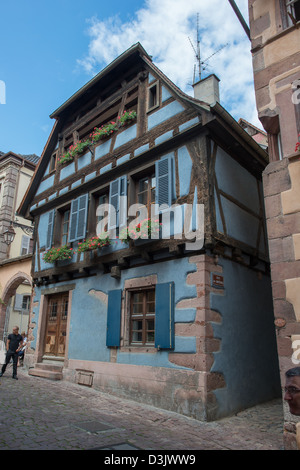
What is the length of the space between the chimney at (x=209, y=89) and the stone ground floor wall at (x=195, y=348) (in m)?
3.56

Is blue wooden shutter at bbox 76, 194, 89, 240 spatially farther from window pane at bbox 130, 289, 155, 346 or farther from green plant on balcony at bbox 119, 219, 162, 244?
window pane at bbox 130, 289, 155, 346

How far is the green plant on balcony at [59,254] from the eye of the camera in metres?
9.19

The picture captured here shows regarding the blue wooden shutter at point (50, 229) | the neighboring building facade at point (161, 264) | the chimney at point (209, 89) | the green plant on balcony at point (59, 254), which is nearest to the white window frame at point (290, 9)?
the neighboring building facade at point (161, 264)

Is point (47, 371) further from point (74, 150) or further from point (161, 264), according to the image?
point (74, 150)

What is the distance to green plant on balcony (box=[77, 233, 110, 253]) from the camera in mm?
8055

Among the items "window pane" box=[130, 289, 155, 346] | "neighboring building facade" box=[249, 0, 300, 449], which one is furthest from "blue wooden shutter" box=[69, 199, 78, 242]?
"neighboring building facade" box=[249, 0, 300, 449]

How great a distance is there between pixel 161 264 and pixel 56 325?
14.1ft

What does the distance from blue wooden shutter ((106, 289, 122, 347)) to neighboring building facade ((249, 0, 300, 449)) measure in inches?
146

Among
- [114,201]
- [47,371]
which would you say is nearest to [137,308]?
[114,201]

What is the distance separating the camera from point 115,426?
5.12 metres

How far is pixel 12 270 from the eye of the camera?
13695 mm
